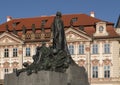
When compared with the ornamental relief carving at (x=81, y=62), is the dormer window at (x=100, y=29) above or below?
above

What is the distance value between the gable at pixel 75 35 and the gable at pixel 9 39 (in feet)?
20.7

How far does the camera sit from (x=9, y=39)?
171 ft

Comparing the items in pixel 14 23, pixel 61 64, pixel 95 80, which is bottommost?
pixel 95 80

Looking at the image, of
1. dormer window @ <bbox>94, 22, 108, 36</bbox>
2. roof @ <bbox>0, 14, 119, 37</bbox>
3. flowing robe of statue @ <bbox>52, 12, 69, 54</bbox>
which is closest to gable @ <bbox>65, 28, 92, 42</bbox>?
roof @ <bbox>0, 14, 119, 37</bbox>

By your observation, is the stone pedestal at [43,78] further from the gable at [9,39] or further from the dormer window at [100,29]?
the gable at [9,39]

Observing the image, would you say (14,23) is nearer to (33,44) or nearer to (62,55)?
(33,44)

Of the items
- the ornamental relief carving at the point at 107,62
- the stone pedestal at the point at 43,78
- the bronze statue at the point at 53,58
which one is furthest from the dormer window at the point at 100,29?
the stone pedestal at the point at 43,78

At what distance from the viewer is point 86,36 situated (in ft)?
162

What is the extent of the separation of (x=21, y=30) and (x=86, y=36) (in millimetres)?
9007

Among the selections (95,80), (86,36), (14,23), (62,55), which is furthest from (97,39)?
(62,55)

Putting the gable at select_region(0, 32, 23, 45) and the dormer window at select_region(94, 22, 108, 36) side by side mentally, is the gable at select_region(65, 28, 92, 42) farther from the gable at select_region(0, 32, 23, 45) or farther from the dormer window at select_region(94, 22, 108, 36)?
the gable at select_region(0, 32, 23, 45)

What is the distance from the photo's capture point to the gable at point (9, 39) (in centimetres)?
5175

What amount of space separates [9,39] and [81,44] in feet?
30.8

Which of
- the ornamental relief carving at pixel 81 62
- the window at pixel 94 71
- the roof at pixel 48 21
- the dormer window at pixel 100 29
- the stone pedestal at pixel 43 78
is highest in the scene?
the roof at pixel 48 21
